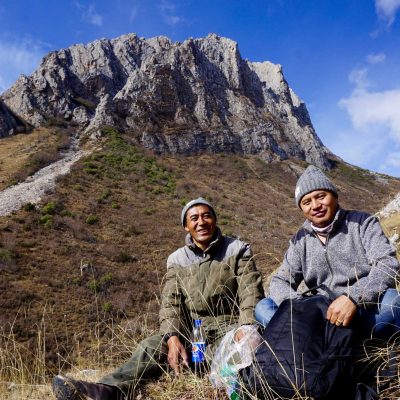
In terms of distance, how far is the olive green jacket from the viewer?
9.92ft

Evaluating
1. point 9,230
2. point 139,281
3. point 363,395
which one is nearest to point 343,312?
point 363,395

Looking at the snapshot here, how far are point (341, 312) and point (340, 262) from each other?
651 millimetres

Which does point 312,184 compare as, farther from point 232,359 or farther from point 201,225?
point 232,359

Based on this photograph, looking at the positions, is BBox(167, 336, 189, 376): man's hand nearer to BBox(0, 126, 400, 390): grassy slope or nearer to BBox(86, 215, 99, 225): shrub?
BBox(0, 126, 400, 390): grassy slope

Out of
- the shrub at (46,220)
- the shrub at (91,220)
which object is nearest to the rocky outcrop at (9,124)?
the shrub at (91,220)

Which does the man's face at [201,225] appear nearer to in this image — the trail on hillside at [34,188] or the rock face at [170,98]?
the trail on hillside at [34,188]

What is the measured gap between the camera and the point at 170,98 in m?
52.9

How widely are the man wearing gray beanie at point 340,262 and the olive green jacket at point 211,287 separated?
358mm

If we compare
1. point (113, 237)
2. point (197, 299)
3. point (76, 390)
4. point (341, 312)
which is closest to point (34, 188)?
point (113, 237)

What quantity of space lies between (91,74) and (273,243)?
49288 millimetres

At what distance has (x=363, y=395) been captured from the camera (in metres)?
1.82

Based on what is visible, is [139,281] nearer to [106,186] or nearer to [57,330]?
[57,330]

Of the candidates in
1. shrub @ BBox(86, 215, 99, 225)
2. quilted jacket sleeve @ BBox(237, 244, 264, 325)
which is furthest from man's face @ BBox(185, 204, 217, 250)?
shrub @ BBox(86, 215, 99, 225)

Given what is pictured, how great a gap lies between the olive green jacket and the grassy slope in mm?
263
